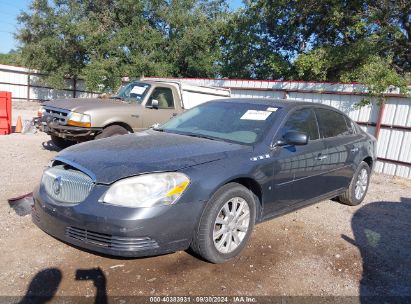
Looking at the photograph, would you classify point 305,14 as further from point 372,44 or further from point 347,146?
point 347,146

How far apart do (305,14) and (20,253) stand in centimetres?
1388

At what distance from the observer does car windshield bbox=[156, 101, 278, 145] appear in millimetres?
4148

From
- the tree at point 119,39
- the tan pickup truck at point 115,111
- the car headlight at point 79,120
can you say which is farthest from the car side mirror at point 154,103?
the tree at point 119,39

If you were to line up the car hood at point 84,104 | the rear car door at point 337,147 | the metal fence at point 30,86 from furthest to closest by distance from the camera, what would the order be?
the metal fence at point 30,86, the car hood at point 84,104, the rear car door at point 337,147

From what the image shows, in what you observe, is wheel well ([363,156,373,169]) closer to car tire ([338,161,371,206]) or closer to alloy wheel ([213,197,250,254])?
car tire ([338,161,371,206])

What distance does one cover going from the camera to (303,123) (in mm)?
4605

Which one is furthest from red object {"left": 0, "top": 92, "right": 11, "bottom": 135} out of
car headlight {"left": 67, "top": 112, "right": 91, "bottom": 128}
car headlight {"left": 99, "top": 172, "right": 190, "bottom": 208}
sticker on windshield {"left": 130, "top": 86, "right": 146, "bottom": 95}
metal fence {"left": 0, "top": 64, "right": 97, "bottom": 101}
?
metal fence {"left": 0, "top": 64, "right": 97, "bottom": 101}

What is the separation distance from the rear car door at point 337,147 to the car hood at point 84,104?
4.25m

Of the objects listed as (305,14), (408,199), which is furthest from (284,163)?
(305,14)

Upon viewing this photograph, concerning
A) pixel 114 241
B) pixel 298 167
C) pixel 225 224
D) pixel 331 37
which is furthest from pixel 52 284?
pixel 331 37

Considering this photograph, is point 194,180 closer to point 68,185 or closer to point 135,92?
point 68,185

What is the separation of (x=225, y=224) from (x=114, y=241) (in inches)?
42.6

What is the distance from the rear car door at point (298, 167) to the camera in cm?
406

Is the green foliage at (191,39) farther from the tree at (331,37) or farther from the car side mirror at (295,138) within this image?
the car side mirror at (295,138)
